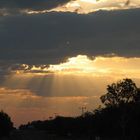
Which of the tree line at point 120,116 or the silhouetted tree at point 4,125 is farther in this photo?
the silhouetted tree at point 4,125

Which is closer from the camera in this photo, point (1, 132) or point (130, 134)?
point (130, 134)

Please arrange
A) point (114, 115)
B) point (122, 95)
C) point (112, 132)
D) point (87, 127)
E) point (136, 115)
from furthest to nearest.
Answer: point (87, 127) → point (112, 132) → point (114, 115) → point (136, 115) → point (122, 95)

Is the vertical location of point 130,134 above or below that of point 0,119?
below

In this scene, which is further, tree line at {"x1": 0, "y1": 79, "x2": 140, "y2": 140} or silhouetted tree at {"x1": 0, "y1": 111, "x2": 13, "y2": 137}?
silhouetted tree at {"x1": 0, "y1": 111, "x2": 13, "y2": 137}

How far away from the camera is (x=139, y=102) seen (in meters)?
142

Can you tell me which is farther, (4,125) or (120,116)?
(4,125)

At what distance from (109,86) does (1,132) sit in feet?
152

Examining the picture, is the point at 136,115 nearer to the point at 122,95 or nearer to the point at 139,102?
the point at 139,102

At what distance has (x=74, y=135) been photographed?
196m

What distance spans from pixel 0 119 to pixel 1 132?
10.3 meters

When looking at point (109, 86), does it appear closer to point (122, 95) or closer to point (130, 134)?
point (122, 95)

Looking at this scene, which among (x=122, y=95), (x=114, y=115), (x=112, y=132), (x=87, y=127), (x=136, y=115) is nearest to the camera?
(x=122, y=95)

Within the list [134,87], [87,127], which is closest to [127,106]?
[134,87]

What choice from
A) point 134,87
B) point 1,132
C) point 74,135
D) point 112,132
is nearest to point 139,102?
point 134,87
